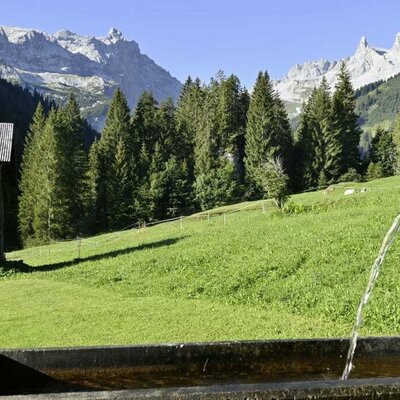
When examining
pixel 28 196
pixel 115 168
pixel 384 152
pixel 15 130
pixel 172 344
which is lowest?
pixel 172 344

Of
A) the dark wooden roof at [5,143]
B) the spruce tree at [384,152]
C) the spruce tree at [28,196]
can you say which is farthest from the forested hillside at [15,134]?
the spruce tree at [384,152]

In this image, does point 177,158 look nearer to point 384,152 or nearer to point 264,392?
point 384,152

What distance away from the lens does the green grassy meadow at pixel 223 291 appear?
455 inches

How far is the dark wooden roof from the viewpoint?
1066 inches

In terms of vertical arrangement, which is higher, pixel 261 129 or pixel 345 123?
pixel 345 123

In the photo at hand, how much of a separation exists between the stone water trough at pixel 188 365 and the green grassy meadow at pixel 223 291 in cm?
441

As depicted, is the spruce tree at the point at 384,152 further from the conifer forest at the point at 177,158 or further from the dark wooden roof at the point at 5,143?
the dark wooden roof at the point at 5,143

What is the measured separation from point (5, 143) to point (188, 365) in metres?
24.1

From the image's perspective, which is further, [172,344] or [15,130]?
[15,130]

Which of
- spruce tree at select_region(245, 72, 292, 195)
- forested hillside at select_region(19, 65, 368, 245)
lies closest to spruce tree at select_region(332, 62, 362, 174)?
forested hillside at select_region(19, 65, 368, 245)

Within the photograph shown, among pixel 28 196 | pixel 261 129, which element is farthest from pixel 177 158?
pixel 28 196

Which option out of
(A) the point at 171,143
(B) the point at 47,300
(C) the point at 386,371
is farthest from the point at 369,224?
(A) the point at 171,143

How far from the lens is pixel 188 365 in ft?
20.2

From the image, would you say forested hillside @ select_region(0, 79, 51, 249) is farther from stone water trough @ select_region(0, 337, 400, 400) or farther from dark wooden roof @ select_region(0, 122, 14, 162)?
stone water trough @ select_region(0, 337, 400, 400)
